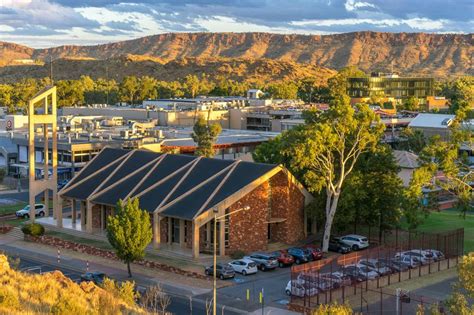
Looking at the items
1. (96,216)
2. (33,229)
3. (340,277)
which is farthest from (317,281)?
(33,229)

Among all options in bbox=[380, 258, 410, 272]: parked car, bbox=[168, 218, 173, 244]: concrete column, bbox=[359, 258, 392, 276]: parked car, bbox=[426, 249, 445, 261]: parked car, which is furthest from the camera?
bbox=[168, 218, 173, 244]: concrete column

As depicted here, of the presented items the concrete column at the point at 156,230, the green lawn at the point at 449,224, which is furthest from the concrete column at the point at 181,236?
the green lawn at the point at 449,224

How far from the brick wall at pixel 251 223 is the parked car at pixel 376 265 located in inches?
405

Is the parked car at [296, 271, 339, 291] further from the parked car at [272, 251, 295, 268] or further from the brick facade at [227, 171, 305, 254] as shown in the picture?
the brick facade at [227, 171, 305, 254]

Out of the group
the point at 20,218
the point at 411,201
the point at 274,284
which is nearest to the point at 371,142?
the point at 411,201

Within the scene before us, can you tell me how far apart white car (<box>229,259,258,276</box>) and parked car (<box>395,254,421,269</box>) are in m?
9.70

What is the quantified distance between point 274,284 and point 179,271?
677 centimetres

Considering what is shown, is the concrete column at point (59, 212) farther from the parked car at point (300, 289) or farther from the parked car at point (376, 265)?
the parked car at point (376, 265)

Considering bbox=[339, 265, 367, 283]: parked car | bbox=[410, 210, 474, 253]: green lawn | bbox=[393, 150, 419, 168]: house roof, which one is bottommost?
bbox=[410, 210, 474, 253]: green lawn

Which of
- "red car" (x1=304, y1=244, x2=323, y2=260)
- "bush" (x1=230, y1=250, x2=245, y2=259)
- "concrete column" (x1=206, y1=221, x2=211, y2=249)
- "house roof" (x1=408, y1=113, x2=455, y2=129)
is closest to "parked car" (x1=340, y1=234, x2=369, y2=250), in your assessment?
"red car" (x1=304, y1=244, x2=323, y2=260)

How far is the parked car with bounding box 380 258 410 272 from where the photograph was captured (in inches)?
1944

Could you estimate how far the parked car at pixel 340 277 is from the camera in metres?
44.2

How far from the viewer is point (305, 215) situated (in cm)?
5978

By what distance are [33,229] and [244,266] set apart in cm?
2013
